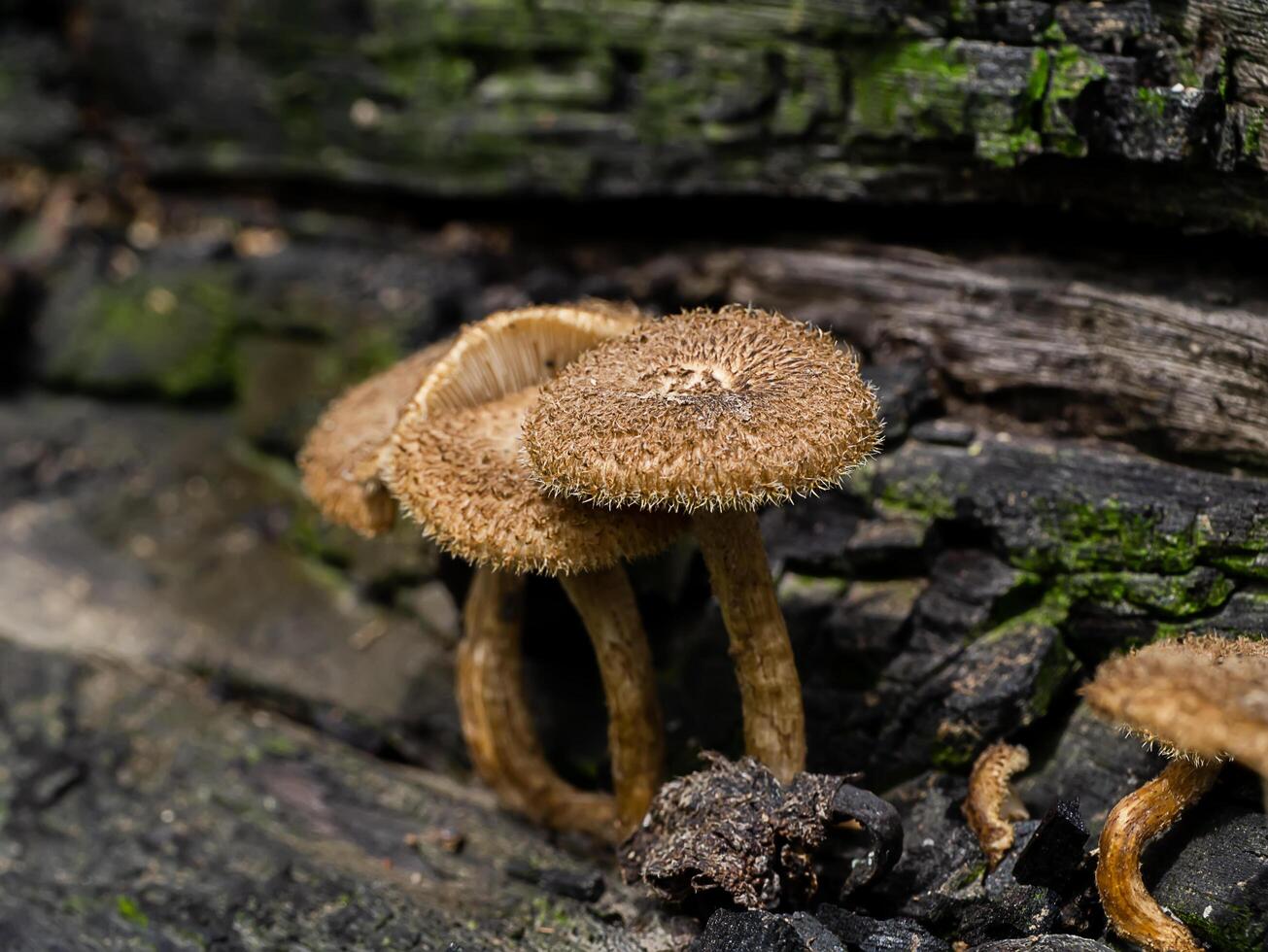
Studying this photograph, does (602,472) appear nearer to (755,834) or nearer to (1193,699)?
(755,834)

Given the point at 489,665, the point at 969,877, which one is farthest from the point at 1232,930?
the point at 489,665

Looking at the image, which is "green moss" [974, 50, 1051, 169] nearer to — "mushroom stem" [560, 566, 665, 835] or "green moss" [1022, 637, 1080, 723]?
"green moss" [1022, 637, 1080, 723]

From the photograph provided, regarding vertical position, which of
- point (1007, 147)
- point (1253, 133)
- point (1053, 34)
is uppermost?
point (1053, 34)

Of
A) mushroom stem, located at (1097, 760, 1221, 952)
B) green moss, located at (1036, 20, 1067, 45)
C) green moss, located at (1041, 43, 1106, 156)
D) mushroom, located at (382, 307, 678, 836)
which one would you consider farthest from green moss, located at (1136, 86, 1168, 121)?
mushroom stem, located at (1097, 760, 1221, 952)

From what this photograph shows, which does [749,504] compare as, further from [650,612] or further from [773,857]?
[650,612]

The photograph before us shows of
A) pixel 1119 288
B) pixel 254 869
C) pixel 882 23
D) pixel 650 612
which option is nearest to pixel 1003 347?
pixel 1119 288

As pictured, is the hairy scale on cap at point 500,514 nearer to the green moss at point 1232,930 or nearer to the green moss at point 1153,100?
the green moss at point 1232,930
